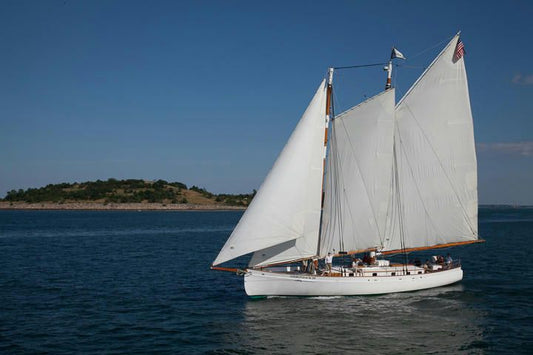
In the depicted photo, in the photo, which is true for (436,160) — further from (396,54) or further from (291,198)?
(291,198)

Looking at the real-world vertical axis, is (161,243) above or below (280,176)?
below

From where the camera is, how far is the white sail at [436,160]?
3662 cm

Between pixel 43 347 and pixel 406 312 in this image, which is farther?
pixel 406 312

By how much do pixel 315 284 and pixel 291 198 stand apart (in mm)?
5992

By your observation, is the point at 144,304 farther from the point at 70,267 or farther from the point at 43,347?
the point at 70,267

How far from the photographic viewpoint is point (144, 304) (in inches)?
1228

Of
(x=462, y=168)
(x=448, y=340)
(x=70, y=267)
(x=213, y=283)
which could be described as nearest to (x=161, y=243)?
(x=70, y=267)

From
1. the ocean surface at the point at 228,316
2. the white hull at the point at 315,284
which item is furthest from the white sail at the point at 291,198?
the ocean surface at the point at 228,316

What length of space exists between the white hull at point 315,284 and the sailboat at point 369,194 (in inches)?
2.6

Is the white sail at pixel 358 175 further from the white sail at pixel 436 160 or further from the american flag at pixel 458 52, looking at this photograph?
the american flag at pixel 458 52

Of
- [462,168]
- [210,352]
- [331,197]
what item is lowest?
[210,352]

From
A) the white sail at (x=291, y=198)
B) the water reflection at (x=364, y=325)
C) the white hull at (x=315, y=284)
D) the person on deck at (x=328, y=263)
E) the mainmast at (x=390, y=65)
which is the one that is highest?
the mainmast at (x=390, y=65)

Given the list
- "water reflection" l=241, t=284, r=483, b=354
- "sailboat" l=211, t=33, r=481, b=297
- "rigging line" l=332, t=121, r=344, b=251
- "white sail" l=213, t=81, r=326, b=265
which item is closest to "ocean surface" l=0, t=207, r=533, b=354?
"water reflection" l=241, t=284, r=483, b=354

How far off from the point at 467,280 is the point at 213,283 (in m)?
21.4
